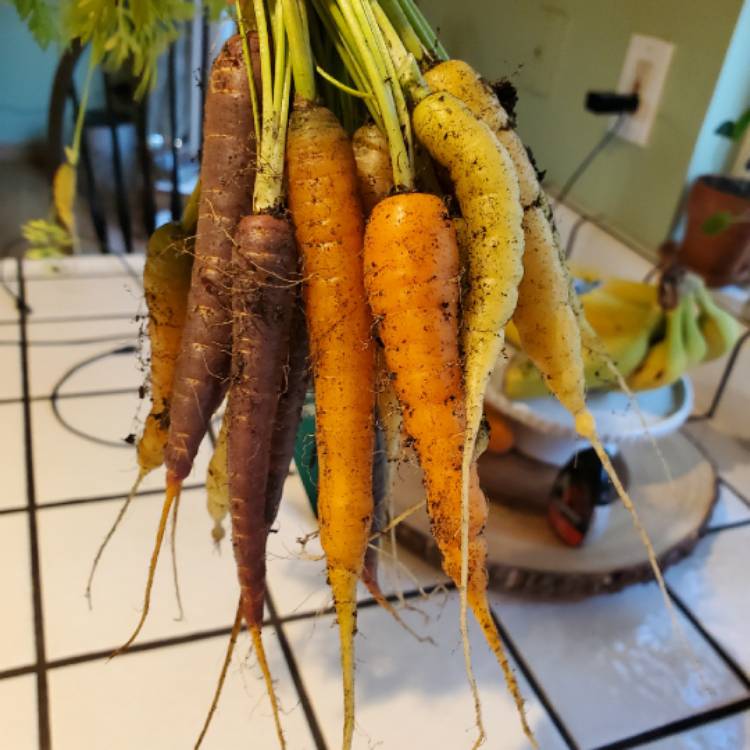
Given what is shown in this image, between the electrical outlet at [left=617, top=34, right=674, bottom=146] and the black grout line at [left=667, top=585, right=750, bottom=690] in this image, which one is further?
the electrical outlet at [left=617, top=34, right=674, bottom=146]

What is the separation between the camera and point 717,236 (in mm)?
917

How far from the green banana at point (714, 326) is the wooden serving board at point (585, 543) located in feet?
0.43

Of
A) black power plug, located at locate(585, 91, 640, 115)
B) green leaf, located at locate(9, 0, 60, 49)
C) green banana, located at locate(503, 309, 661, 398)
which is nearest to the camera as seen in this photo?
green leaf, located at locate(9, 0, 60, 49)

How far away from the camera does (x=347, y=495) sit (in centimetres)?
42

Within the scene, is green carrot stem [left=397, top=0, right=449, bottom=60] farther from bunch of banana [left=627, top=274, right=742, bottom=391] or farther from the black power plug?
the black power plug

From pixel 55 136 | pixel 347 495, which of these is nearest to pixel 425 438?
pixel 347 495

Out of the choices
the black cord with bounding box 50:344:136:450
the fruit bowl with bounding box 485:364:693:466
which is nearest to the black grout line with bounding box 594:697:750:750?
the fruit bowl with bounding box 485:364:693:466

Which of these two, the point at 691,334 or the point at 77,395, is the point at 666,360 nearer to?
the point at 691,334

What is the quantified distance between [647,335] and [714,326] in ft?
0.33

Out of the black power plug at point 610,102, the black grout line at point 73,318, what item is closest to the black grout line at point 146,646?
the black grout line at point 73,318

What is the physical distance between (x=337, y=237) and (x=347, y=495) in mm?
146

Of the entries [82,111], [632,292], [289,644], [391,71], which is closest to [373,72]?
[391,71]

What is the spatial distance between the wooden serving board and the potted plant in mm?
305

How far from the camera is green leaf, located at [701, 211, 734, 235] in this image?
0.88m
